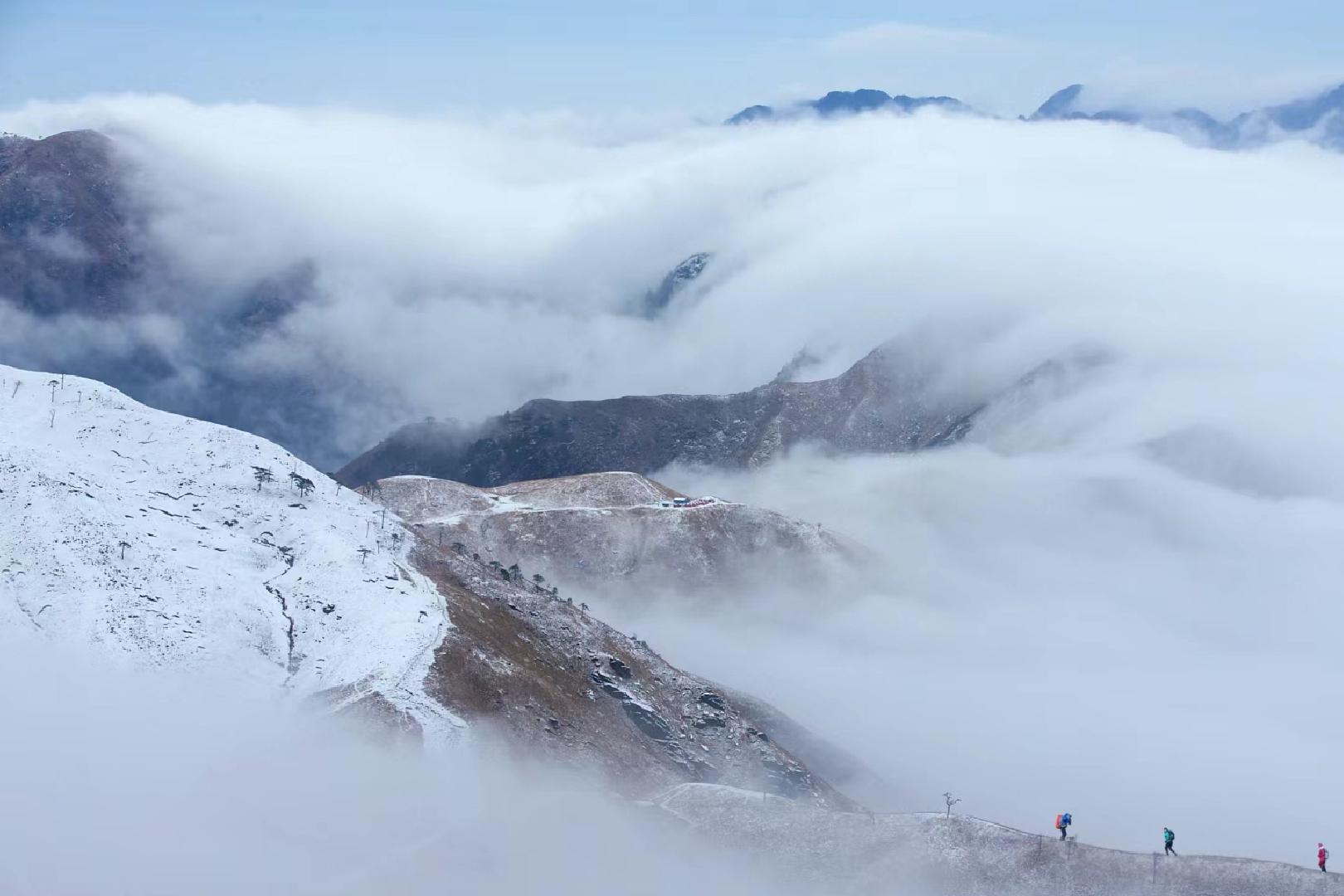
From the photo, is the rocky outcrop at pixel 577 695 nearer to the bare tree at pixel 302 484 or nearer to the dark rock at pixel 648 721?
the dark rock at pixel 648 721

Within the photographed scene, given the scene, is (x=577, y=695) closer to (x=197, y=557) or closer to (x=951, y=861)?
(x=197, y=557)

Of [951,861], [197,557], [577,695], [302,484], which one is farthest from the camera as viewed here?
[302,484]

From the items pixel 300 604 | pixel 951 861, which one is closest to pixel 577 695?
pixel 300 604

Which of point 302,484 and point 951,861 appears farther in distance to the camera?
point 302,484

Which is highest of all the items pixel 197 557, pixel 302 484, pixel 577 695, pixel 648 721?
pixel 302 484

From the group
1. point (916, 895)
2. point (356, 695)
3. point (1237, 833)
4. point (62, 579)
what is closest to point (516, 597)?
point (356, 695)

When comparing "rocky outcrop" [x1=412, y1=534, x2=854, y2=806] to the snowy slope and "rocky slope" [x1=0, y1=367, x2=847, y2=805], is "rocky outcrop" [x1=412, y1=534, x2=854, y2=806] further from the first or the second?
the snowy slope
